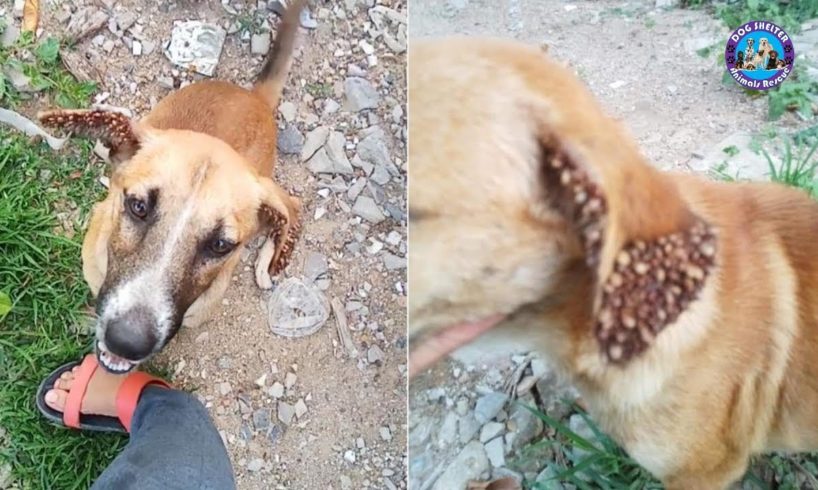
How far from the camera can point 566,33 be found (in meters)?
0.73

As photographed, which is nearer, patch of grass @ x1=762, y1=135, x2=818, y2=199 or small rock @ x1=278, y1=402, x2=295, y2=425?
patch of grass @ x1=762, y1=135, x2=818, y2=199

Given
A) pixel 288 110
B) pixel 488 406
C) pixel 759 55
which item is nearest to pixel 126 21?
pixel 288 110

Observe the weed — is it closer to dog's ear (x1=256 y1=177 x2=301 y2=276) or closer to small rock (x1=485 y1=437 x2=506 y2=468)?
dog's ear (x1=256 y1=177 x2=301 y2=276)

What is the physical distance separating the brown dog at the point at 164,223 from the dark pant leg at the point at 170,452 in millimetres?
122

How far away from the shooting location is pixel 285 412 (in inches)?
66.5

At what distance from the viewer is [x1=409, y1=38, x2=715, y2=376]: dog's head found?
1.72 ft

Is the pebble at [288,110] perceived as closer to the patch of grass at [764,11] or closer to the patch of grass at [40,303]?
the patch of grass at [40,303]

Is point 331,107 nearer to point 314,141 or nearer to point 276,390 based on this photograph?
point 314,141

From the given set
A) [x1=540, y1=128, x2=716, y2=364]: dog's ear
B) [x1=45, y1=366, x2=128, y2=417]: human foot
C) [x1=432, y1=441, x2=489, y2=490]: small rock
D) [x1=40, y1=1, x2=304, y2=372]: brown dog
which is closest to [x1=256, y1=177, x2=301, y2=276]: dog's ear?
[x1=40, y1=1, x2=304, y2=372]: brown dog

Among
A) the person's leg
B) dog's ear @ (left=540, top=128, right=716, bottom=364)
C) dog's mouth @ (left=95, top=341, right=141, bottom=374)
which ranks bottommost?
the person's leg

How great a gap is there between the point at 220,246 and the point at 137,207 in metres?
0.14

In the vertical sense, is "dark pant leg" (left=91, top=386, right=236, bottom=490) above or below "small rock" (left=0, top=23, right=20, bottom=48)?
below

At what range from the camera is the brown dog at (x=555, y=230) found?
20.7 inches

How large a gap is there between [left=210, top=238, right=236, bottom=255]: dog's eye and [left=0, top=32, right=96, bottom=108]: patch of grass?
608mm
